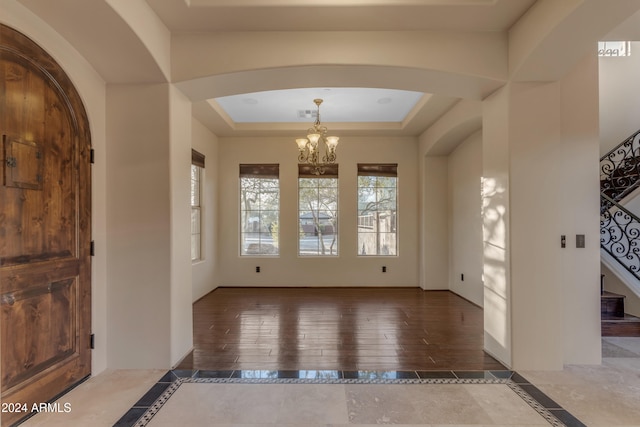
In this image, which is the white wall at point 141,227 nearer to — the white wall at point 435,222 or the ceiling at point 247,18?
the ceiling at point 247,18

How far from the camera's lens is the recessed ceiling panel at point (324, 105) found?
4.42m

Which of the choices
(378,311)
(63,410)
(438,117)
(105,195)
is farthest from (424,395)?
(438,117)

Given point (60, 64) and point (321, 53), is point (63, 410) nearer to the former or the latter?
point (60, 64)

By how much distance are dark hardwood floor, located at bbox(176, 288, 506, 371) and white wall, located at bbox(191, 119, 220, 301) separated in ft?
0.99

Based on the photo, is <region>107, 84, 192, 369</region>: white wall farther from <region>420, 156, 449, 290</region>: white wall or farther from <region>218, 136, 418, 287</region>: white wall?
<region>420, 156, 449, 290</region>: white wall

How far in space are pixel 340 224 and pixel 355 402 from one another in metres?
4.14

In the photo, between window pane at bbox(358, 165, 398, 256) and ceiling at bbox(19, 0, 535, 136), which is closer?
ceiling at bbox(19, 0, 535, 136)

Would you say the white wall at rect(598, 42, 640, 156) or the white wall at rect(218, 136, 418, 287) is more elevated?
the white wall at rect(598, 42, 640, 156)

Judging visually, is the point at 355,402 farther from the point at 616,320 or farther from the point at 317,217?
the point at 317,217

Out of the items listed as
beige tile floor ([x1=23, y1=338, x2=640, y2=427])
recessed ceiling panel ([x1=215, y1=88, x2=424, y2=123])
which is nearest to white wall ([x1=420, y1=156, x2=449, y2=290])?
recessed ceiling panel ([x1=215, y1=88, x2=424, y2=123])

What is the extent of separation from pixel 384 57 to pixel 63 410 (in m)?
3.72

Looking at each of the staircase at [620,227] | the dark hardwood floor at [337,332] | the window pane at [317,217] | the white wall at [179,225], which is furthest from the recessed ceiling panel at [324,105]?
the dark hardwood floor at [337,332]

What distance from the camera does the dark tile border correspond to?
7.86 feet

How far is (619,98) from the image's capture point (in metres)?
5.67
